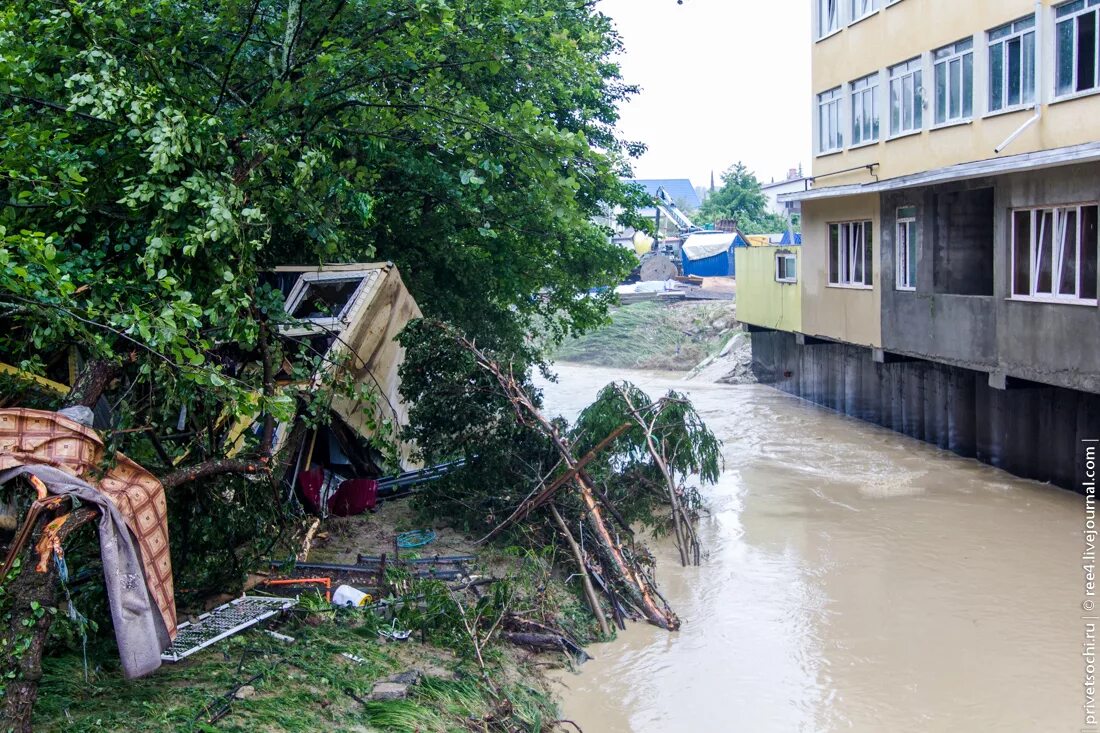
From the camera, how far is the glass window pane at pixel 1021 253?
15484 millimetres

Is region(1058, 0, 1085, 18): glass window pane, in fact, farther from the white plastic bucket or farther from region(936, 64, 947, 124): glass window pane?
the white plastic bucket

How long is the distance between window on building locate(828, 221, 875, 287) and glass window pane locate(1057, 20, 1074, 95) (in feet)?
22.1

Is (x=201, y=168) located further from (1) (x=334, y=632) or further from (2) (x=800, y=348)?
(2) (x=800, y=348)

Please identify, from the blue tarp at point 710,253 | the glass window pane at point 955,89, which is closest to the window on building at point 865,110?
the glass window pane at point 955,89

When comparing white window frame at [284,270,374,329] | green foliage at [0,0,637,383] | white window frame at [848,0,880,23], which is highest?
white window frame at [848,0,880,23]

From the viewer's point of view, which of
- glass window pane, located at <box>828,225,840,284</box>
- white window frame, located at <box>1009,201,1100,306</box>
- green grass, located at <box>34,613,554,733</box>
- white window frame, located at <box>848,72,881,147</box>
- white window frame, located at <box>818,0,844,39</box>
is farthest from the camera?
glass window pane, located at <box>828,225,840,284</box>

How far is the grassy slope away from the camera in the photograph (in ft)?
120

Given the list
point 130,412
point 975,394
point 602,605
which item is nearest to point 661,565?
point 602,605

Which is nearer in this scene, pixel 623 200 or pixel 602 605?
pixel 602 605

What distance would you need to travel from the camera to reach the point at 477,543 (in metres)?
11.1

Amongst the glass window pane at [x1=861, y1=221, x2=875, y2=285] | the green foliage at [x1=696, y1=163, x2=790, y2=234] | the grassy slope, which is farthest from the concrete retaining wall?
the green foliage at [x1=696, y1=163, x2=790, y2=234]

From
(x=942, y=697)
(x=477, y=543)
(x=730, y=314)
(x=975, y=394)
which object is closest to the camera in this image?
(x=942, y=697)

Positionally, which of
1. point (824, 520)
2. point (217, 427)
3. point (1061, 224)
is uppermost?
point (1061, 224)

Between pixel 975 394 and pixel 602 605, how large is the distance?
11.5 metres
